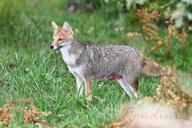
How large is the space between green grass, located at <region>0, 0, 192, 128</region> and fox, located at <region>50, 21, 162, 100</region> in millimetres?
177

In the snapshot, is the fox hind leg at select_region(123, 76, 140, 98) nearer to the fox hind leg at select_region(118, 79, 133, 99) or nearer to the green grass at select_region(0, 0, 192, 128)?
the fox hind leg at select_region(118, 79, 133, 99)

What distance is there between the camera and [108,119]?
29.5ft

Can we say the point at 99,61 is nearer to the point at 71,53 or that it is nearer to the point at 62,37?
the point at 71,53

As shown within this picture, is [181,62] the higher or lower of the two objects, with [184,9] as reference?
lower

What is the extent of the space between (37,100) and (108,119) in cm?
110

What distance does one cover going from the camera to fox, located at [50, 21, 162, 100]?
34.0 feet

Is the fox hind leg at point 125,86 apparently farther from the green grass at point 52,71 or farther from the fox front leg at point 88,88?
the fox front leg at point 88,88

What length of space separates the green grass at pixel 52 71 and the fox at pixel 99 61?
177 millimetres

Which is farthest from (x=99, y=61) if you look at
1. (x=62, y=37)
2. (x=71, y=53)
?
(x=62, y=37)

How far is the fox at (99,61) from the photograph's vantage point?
1035 centimetres

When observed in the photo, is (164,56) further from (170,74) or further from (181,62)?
(170,74)

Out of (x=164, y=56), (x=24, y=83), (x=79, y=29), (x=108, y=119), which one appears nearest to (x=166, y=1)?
(x=164, y=56)

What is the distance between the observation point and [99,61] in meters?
10.6

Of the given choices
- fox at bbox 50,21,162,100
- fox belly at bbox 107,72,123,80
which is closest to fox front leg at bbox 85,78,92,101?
fox at bbox 50,21,162,100
